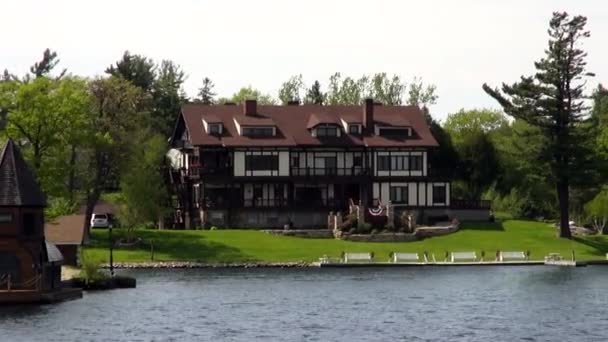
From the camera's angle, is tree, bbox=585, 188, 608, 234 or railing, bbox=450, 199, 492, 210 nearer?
tree, bbox=585, 188, 608, 234

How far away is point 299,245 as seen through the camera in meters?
117

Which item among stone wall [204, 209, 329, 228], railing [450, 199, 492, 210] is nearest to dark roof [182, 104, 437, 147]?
railing [450, 199, 492, 210]

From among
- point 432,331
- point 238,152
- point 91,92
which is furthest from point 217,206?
point 432,331

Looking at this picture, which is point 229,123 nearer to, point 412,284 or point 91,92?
point 91,92

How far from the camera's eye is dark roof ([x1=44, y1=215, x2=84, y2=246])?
100688mm

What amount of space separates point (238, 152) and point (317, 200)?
26.9ft

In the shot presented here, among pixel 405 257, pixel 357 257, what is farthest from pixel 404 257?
pixel 357 257

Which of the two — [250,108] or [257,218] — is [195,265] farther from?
[250,108]

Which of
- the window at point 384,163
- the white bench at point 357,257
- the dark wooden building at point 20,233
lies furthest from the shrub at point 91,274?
the window at point 384,163

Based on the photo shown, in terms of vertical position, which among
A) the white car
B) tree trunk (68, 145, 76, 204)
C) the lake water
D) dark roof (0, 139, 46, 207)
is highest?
tree trunk (68, 145, 76, 204)

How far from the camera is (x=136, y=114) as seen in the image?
131 meters

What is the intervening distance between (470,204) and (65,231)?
4364 cm

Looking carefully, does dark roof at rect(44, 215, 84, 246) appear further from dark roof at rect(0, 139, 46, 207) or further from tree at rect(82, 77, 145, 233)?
dark roof at rect(0, 139, 46, 207)

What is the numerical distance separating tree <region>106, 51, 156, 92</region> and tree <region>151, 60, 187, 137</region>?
93 cm
